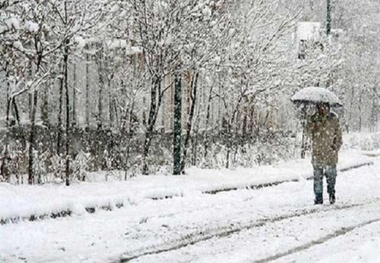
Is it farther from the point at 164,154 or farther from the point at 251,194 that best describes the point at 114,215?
the point at 164,154

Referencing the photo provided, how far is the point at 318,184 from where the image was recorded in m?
14.2

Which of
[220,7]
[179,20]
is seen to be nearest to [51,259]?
[179,20]

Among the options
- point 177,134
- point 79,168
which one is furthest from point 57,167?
→ point 177,134

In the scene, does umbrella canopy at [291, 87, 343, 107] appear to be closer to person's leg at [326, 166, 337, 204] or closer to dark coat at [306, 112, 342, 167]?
dark coat at [306, 112, 342, 167]

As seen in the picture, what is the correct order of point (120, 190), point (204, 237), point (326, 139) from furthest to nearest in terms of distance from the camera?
1. point (120, 190)
2. point (326, 139)
3. point (204, 237)

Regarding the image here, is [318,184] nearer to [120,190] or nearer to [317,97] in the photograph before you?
[317,97]

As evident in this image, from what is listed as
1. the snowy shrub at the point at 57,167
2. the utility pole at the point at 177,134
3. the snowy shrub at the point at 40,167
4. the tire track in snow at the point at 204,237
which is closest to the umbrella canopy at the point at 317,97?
the tire track in snow at the point at 204,237

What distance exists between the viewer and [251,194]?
15.5 m

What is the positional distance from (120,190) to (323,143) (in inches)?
165

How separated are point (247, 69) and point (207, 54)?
9.97 ft

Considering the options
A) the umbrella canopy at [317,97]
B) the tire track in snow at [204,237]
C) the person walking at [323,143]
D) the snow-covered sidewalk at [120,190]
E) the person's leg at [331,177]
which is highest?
the umbrella canopy at [317,97]

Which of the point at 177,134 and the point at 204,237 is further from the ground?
the point at 177,134

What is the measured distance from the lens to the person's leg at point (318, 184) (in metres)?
14.2

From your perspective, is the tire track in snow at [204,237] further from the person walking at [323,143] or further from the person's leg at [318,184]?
the person walking at [323,143]
